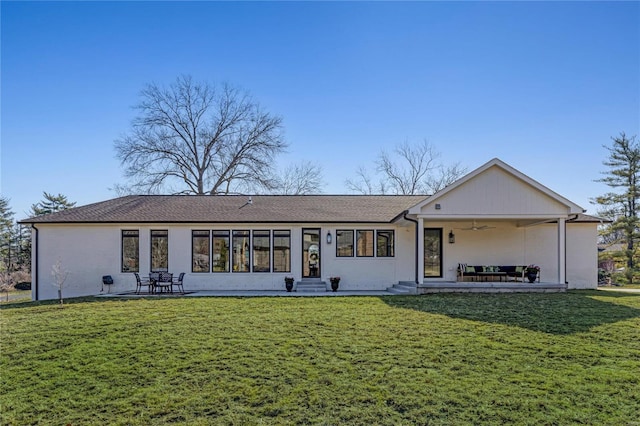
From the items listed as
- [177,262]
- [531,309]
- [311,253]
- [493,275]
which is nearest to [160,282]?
[177,262]

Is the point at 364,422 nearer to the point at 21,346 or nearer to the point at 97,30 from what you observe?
the point at 21,346

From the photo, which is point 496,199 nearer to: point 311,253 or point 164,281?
point 311,253

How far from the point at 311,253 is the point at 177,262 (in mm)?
5247

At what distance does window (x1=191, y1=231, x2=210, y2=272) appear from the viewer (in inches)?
611

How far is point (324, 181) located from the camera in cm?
3328

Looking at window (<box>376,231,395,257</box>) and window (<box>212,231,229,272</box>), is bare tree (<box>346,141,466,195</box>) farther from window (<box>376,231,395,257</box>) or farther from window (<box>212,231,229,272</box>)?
window (<box>212,231,229,272</box>)

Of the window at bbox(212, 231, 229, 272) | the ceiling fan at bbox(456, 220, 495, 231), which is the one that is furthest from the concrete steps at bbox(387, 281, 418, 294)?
the window at bbox(212, 231, 229, 272)

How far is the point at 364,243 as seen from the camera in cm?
1569

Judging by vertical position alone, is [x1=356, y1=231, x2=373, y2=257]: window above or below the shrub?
above

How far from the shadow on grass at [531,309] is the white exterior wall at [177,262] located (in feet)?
10.5

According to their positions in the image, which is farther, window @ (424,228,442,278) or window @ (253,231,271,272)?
window @ (424,228,442,278)

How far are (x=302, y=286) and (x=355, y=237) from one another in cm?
283

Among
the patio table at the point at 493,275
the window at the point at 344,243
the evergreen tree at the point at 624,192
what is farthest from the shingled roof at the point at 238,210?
the evergreen tree at the point at 624,192

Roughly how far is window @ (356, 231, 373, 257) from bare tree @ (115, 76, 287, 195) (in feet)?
54.1
